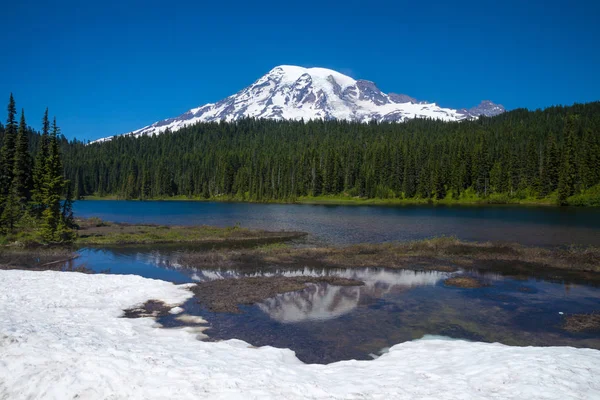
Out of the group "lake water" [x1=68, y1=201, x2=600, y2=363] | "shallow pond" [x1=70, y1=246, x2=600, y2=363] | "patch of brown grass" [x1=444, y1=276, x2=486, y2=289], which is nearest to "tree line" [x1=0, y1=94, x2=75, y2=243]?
"lake water" [x1=68, y1=201, x2=600, y2=363]

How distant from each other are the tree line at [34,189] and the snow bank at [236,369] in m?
32.4

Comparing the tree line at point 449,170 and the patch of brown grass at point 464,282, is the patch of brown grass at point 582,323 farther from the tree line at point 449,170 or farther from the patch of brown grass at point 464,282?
the tree line at point 449,170

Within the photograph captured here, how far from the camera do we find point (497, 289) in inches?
1011

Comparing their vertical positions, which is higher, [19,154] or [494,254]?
[19,154]

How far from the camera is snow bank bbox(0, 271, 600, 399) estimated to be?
9641 millimetres

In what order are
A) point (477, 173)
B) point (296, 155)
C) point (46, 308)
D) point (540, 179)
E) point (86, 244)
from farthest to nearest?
point (296, 155) → point (477, 173) → point (540, 179) → point (86, 244) → point (46, 308)

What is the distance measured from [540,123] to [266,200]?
143932 mm

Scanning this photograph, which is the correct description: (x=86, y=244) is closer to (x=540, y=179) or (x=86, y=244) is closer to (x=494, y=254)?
(x=494, y=254)

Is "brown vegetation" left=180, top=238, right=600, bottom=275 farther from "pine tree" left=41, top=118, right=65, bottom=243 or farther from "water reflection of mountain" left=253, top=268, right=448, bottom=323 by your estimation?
"pine tree" left=41, top=118, right=65, bottom=243

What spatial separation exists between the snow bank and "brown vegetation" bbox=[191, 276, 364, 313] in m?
5.53

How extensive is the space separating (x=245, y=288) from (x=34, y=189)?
38963mm

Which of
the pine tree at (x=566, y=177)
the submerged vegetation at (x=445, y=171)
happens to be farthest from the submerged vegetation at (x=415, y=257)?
the pine tree at (x=566, y=177)

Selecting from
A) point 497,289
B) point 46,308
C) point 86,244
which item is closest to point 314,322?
point 46,308

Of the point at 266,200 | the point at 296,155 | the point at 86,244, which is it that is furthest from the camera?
the point at 296,155
